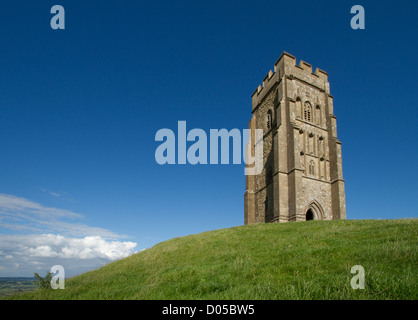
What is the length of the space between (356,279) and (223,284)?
8.54ft

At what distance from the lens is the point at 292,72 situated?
26844 millimetres

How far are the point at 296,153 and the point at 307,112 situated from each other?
261 inches

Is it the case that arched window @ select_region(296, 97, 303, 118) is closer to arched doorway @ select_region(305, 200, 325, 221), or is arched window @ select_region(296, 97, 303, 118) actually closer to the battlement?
Result: the battlement

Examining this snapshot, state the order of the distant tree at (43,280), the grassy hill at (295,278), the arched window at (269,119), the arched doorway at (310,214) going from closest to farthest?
1. the grassy hill at (295,278)
2. the distant tree at (43,280)
3. the arched doorway at (310,214)
4. the arched window at (269,119)

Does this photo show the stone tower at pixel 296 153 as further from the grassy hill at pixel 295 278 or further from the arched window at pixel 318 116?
the grassy hill at pixel 295 278

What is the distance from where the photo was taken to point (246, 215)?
90.0 ft

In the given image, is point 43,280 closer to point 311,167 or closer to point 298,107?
point 311,167

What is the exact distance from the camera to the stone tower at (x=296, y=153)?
73.2 feet

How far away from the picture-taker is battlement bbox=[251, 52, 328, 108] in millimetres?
26672

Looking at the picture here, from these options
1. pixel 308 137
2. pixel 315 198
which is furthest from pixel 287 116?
pixel 315 198
